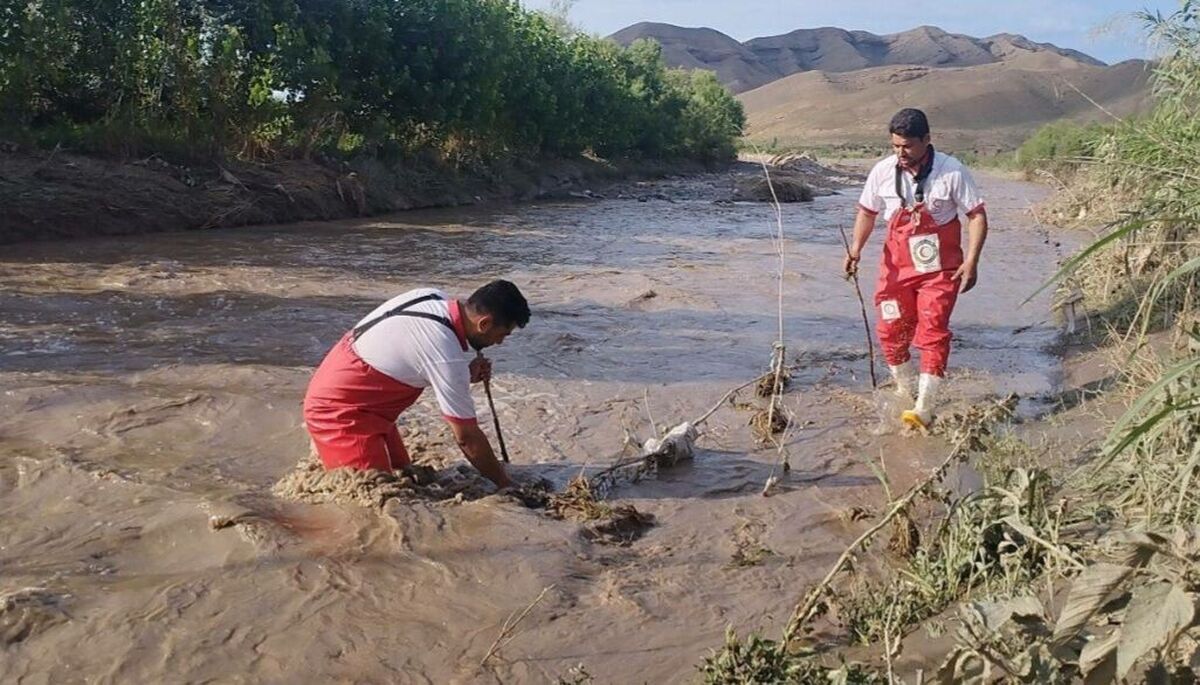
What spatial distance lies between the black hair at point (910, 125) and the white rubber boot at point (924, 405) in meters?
1.37

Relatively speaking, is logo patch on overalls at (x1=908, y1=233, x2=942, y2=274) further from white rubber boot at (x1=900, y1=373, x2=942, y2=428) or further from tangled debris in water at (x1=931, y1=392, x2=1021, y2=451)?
tangled debris in water at (x1=931, y1=392, x2=1021, y2=451)

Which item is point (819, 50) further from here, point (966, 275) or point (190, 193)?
point (966, 275)

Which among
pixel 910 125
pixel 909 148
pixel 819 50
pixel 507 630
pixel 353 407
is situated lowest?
pixel 507 630

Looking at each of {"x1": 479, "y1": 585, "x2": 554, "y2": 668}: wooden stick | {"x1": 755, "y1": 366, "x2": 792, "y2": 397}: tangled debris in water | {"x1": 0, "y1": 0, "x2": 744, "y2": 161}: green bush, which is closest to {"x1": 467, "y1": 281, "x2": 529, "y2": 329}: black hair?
{"x1": 479, "y1": 585, "x2": 554, "y2": 668}: wooden stick

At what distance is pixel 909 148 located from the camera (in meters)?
5.72

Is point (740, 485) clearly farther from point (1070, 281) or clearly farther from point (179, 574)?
point (1070, 281)

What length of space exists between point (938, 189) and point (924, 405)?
1236mm

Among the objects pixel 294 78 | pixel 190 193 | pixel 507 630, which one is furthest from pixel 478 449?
pixel 294 78

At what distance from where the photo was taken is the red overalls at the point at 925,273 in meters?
5.88

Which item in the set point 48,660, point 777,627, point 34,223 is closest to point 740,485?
point 777,627

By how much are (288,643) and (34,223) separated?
11832 mm

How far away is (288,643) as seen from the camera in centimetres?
338

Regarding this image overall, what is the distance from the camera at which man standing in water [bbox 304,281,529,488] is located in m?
4.40

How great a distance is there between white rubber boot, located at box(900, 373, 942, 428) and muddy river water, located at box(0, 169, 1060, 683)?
0.14m
